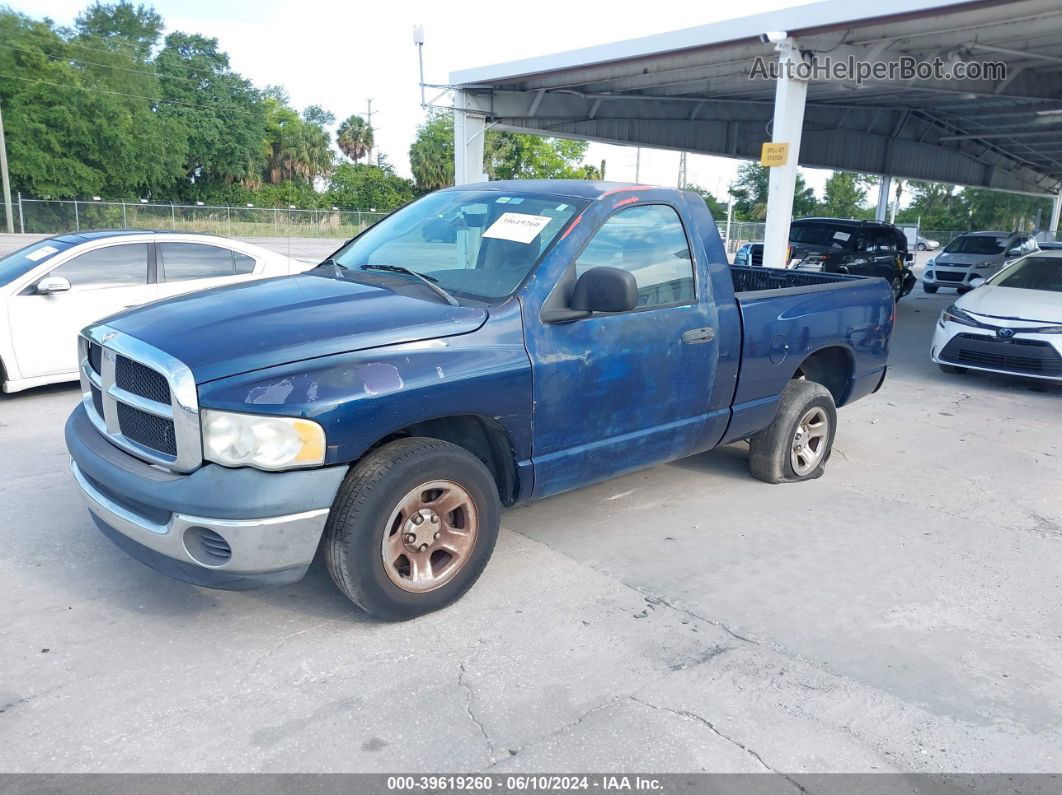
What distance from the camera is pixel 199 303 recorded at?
375 cm

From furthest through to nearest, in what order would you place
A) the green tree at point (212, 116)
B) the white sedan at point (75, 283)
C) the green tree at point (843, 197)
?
the green tree at point (843, 197) < the green tree at point (212, 116) < the white sedan at point (75, 283)

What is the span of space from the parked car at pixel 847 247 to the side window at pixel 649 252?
1268cm

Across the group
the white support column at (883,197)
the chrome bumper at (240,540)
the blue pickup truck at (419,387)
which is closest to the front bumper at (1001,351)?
the blue pickup truck at (419,387)

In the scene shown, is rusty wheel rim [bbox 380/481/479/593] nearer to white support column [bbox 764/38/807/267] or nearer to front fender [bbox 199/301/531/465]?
front fender [bbox 199/301/531/465]

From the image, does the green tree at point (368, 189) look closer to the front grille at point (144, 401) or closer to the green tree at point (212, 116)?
the green tree at point (212, 116)

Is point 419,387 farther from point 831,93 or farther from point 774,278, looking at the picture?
point 831,93

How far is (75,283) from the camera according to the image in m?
7.57

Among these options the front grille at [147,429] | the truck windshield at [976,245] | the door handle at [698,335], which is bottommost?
the front grille at [147,429]

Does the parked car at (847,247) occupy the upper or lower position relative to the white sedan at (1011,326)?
upper

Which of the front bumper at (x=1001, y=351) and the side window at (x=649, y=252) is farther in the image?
the front bumper at (x=1001, y=351)

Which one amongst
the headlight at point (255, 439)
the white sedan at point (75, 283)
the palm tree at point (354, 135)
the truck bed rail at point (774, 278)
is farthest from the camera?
the palm tree at point (354, 135)

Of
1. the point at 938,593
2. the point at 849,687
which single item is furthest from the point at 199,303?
the point at 938,593

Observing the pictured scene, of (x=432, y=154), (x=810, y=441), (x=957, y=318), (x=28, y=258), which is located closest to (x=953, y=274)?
(x=957, y=318)

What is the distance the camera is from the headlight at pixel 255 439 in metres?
3.06
